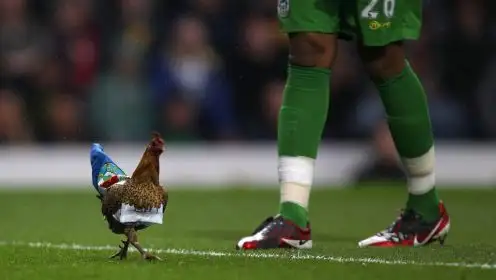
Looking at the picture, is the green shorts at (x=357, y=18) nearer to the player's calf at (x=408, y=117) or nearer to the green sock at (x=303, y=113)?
the player's calf at (x=408, y=117)

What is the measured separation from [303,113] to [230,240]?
2.68ft

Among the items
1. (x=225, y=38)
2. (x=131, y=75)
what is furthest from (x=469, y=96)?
(x=131, y=75)

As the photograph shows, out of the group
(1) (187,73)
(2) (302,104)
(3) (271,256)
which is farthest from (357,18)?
(1) (187,73)

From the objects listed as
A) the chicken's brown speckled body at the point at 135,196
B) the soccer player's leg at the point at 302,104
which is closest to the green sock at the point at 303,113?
the soccer player's leg at the point at 302,104

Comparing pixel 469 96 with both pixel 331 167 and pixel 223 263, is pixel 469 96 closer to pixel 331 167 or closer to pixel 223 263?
pixel 331 167

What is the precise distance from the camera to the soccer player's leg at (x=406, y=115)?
545cm

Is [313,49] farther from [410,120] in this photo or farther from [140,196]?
[140,196]

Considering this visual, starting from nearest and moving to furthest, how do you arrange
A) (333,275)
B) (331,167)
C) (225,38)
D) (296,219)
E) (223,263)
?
(333,275), (223,263), (296,219), (331,167), (225,38)

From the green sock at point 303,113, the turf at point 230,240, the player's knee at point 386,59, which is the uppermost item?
the player's knee at point 386,59

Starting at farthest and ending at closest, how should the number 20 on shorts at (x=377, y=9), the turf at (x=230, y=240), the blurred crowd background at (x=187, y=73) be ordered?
the blurred crowd background at (x=187, y=73) < the number 20 on shorts at (x=377, y=9) < the turf at (x=230, y=240)

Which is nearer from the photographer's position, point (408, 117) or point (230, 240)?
point (408, 117)

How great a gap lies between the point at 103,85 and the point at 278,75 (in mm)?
1597

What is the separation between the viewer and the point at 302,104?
17.7ft

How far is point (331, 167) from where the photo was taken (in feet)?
37.0
